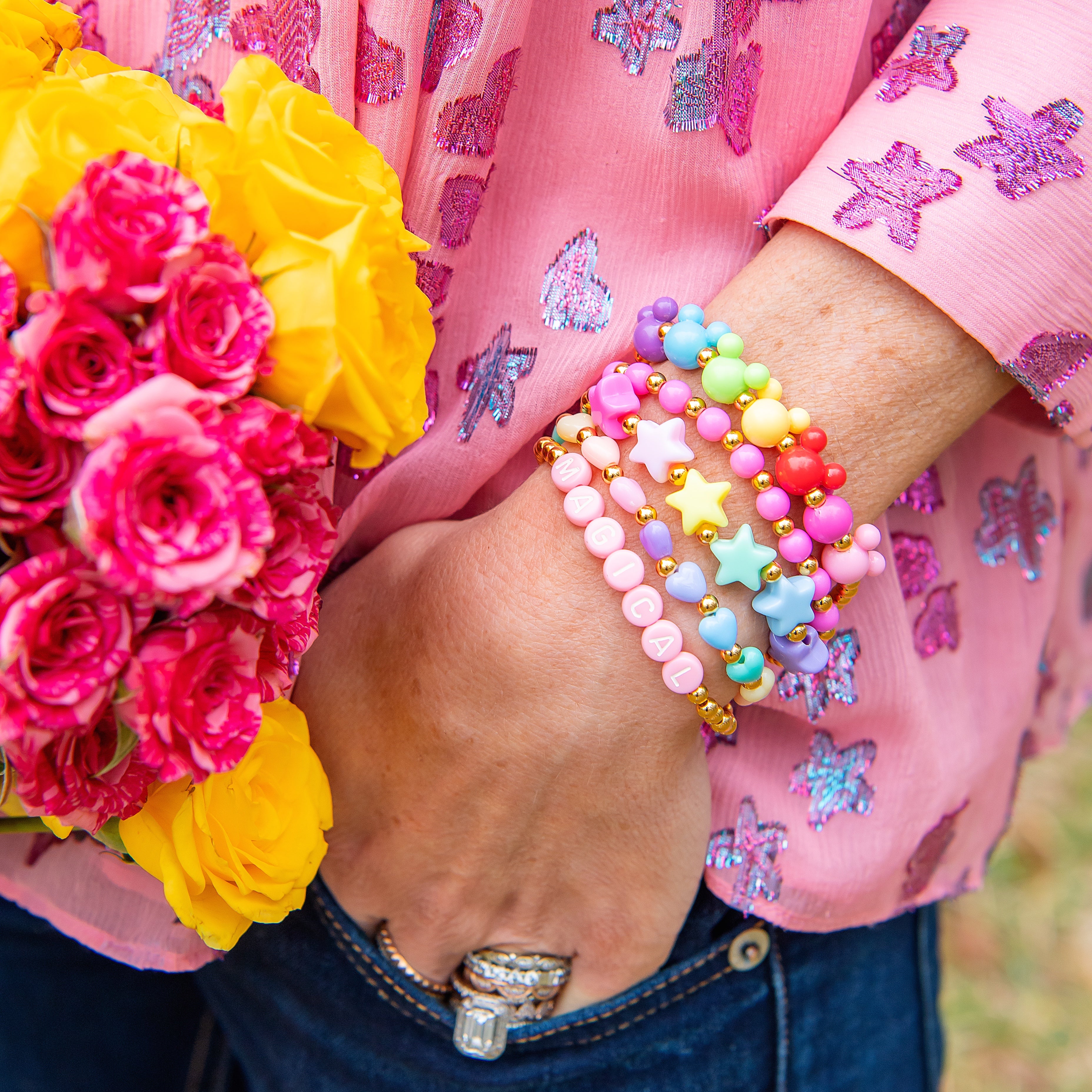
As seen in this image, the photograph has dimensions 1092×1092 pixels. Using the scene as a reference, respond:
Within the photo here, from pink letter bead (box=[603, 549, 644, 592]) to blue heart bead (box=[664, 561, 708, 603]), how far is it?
2cm

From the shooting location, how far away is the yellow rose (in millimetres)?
576

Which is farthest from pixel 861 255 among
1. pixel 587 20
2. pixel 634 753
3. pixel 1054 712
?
pixel 1054 712

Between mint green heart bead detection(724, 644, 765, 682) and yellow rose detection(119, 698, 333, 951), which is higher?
mint green heart bead detection(724, 644, 765, 682)

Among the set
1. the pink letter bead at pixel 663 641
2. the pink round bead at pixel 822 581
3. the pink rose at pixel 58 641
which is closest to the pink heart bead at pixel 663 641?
the pink letter bead at pixel 663 641

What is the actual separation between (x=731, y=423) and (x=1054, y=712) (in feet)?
2.82

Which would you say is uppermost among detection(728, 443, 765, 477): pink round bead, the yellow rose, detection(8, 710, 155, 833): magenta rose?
detection(728, 443, 765, 477): pink round bead

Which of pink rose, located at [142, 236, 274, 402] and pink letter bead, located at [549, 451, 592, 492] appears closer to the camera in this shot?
pink rose, located at [142, 236, 274, 402]

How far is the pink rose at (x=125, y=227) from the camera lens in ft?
1.40

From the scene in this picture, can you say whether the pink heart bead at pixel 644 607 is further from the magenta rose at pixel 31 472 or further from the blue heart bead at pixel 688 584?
the magenta rose at pixel 31 472

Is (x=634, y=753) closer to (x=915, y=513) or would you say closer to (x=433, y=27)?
(x=915, y=513)

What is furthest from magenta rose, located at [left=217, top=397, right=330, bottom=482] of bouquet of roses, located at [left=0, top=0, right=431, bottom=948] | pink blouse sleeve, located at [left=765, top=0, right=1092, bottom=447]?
pink blouse sleeve, located at [left=765, top=0, right=1092, bottom=447]

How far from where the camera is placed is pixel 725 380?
590mm

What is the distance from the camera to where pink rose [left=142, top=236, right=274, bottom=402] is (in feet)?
1.43

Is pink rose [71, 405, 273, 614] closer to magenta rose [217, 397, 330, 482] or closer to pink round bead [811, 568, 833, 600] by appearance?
magenta rose [217, 397, 330, 482]
